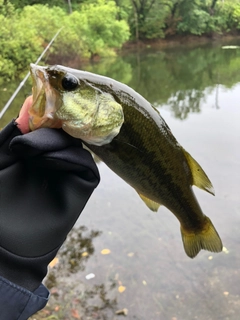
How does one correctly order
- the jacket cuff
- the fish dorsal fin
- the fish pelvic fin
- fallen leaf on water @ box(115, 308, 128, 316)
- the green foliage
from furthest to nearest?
the green foliage < fallen leaf on water @ box(115, 308, 128, 316) < the fish pelvic fin < the fish dorsal fin < the jacket cuff

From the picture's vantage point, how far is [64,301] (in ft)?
10.9

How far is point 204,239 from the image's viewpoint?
2.05 meters

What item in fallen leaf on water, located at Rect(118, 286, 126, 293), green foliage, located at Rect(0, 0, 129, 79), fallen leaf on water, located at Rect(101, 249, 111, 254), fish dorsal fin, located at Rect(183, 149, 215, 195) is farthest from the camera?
green foliage, located at Rect(0, 0, 129, 79)

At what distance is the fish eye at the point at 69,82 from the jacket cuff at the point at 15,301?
72 cm

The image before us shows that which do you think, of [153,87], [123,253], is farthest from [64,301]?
[153,87]

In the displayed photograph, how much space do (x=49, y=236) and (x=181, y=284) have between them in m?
2.73

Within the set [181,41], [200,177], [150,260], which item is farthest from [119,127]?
[181,41]

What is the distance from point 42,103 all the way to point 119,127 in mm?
317

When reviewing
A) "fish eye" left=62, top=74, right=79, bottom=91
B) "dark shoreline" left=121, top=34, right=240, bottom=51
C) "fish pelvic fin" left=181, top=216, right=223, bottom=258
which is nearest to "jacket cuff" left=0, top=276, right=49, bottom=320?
"fish eye" left=62, top=74, right=79, bottom=91

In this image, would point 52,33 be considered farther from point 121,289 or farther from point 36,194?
point 36,194

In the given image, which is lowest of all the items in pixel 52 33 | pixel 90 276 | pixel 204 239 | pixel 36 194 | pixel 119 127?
pixel 52 33

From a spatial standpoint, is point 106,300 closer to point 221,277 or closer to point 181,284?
point 181,284

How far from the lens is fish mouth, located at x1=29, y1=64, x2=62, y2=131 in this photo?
1.21 m

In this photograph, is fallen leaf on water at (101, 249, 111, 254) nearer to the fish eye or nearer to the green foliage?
the fish eye
